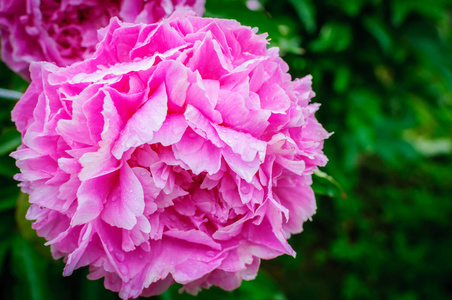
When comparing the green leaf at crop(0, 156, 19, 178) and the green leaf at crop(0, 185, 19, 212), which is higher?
the green leaf at crop(0, 156, 19, 178)

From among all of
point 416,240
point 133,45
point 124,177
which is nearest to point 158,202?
point 124,177

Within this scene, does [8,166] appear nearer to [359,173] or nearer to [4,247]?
[4,247]

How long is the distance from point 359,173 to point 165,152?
235 cm

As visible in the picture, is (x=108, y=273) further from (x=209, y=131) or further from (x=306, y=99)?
(x=306, y=99)

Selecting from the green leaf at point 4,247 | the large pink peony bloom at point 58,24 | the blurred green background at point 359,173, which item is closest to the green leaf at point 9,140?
the blurred green background at point 359,173

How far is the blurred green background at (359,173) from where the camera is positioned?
0.80 m

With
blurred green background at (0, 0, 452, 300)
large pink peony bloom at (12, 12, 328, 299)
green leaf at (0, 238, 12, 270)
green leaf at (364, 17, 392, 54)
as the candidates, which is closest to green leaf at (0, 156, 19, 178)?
blurred green background at (0, 0, 452, 300)

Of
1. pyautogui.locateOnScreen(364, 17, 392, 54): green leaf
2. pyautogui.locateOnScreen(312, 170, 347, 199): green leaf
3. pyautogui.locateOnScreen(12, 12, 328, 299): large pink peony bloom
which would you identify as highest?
pyautogui.locateOnScreen(12, 12, 328, 299): large pink peony bloom

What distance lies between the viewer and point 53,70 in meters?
0.49

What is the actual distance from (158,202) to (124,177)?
0.06m

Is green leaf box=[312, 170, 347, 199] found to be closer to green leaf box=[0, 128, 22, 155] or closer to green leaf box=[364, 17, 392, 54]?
green leaf box=[0, 128, 22, 155]

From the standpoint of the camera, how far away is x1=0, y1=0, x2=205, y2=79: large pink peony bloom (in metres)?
0.60

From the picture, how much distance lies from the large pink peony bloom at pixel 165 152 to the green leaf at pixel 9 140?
0.66 ft

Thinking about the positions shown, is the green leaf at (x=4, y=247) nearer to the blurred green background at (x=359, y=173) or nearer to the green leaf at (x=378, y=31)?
the blurred green background at (x=359, y=173)
